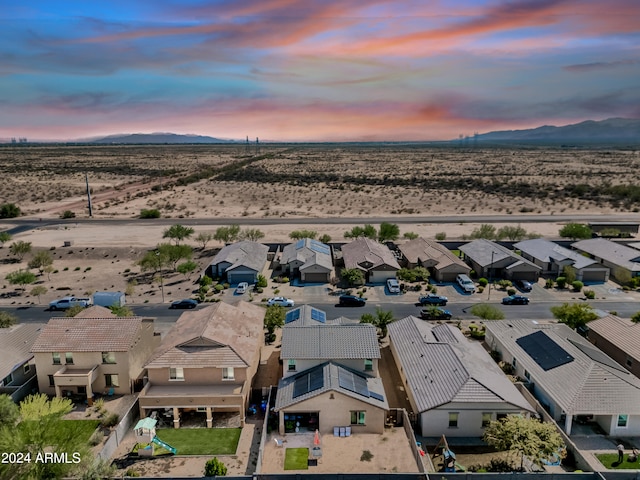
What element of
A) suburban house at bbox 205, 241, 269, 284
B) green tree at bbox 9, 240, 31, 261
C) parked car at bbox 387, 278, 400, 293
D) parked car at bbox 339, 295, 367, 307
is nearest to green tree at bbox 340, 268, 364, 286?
parked car at bbox 387, 278, 400, 293

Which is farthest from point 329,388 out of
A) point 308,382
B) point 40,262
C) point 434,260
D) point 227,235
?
point 40,262

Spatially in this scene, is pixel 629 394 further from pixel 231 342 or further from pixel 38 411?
pixel 38 411

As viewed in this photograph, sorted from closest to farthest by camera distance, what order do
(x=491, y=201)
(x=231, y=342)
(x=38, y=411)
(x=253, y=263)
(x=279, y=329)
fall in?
(x=38, y=411), (x=231, y=342), (x=279, y=329), (x=253, y=263), (x=491, y=201)

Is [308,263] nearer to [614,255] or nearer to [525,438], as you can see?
[525,438]

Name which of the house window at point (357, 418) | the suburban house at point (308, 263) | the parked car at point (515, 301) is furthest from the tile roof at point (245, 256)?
the house window at point (357, 418)

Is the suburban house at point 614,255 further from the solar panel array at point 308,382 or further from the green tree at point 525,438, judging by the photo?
the solar panel array at point 308,382

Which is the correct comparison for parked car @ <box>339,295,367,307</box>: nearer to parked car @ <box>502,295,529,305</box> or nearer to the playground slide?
parked car @ <box>502,295,529,305</box>

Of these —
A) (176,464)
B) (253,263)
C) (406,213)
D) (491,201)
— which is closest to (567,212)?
(491,201)
